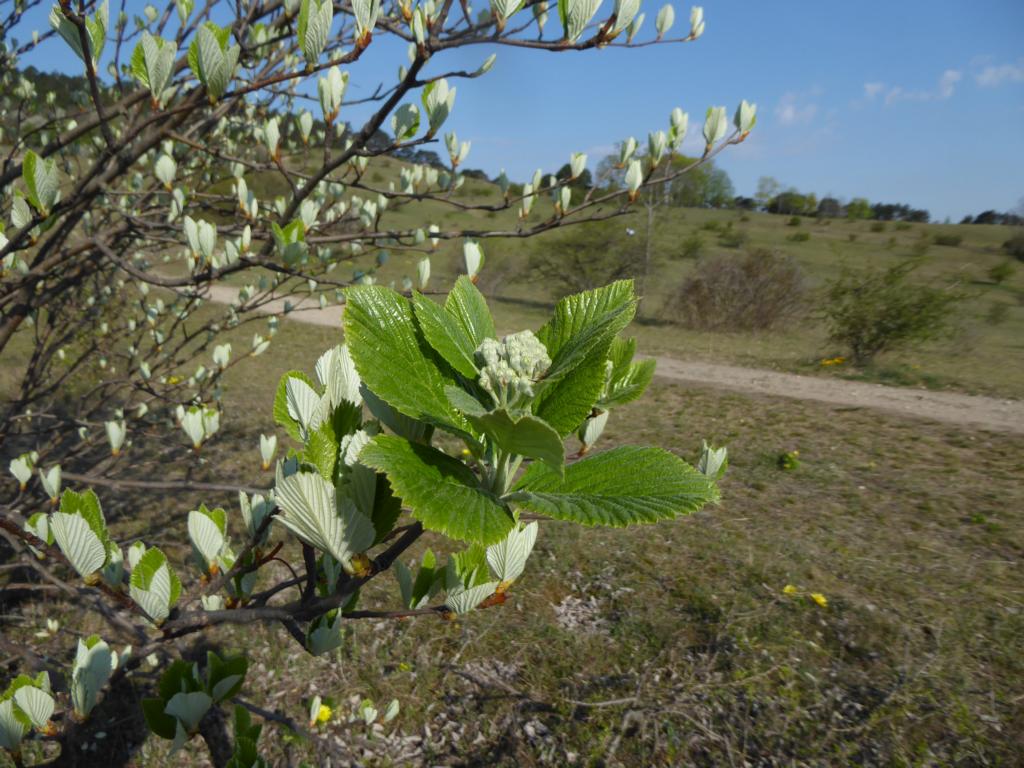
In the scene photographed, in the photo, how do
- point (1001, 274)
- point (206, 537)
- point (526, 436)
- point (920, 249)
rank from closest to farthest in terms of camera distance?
point (526, 436)
point (206, 537)
point (920, 249)
point (1001, 274)

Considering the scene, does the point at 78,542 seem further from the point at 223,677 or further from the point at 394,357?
the point at 394,357

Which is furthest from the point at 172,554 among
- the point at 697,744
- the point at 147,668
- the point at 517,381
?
the point at 517,381

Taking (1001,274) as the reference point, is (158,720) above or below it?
above

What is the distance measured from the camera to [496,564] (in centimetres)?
78

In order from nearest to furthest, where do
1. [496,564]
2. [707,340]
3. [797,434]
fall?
[496,564], [797,434], [707,340]

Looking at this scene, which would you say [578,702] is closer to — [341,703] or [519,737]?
[519,737]

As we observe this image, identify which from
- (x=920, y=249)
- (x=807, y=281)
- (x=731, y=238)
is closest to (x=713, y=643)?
(x=807, y=281)

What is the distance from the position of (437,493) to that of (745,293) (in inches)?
566

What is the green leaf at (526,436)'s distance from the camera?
503 millimetres

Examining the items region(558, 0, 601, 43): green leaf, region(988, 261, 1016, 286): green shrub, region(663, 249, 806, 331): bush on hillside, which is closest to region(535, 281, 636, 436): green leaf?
region(558, 0, 601, 43): green leaf

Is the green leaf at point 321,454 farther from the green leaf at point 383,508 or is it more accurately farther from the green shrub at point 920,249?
the green shrub at point 920,249

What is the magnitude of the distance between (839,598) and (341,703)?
261cm

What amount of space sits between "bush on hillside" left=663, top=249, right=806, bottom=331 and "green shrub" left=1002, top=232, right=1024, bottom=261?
55.9 feet

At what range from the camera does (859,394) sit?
7320 millimetres
